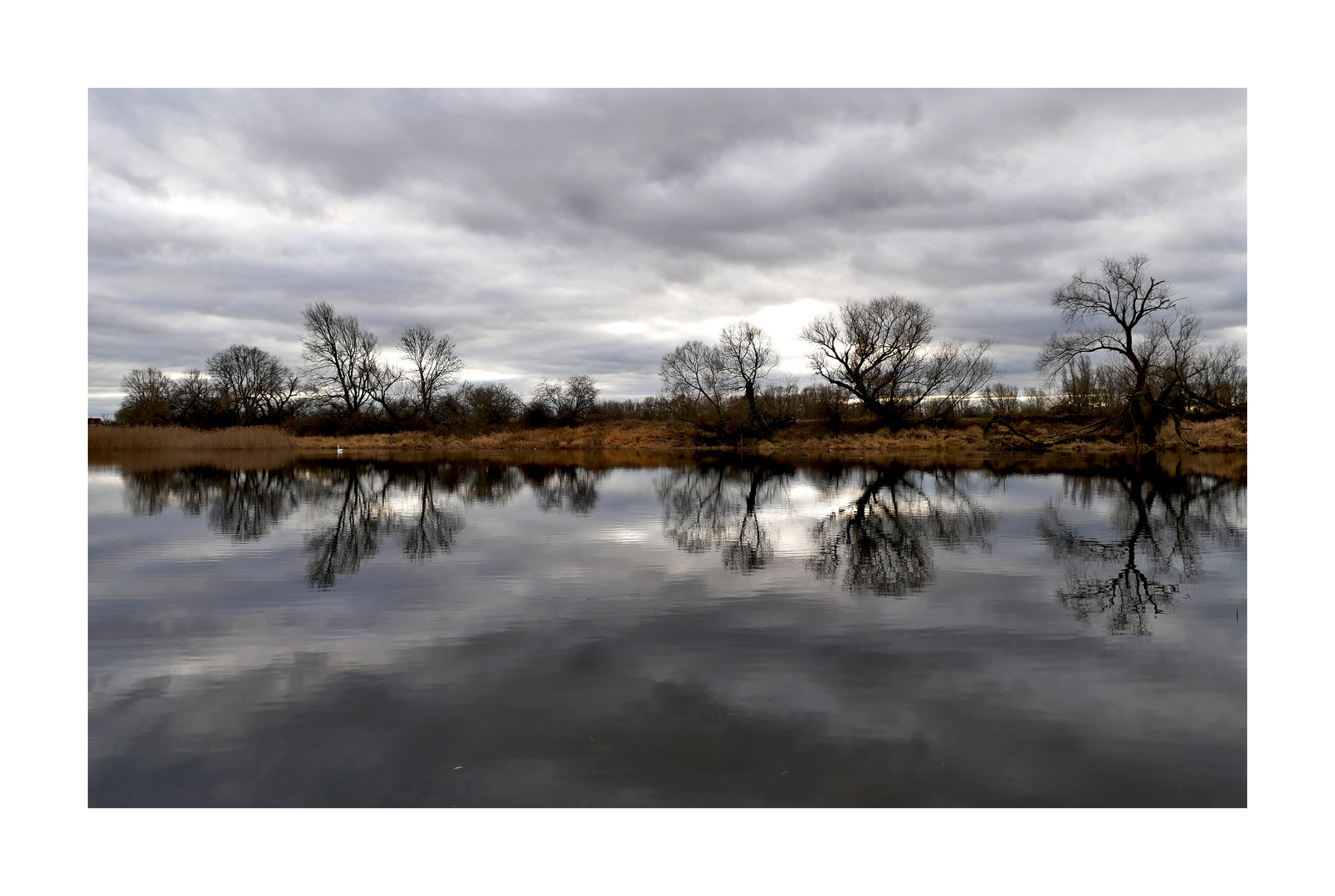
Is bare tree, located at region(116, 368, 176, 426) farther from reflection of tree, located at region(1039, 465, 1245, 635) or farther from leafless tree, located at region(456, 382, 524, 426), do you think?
reflection of tree, located at region(1039, 465, 1245, 635)

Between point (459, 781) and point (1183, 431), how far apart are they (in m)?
49.8

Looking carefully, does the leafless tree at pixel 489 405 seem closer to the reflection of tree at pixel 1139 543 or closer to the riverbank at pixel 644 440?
the riverbank at pixel 644 440

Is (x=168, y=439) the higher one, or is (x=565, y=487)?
(x=168, y=439)

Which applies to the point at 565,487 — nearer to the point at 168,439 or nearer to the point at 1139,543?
the point at 1139,543

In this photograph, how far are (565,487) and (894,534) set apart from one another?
13035 mm

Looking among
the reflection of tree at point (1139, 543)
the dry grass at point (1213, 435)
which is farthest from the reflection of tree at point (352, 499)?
the dry grass at point (1213, 435)

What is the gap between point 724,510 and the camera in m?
17.2

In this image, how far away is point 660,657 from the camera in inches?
249

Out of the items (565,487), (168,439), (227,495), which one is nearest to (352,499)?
(227,495)

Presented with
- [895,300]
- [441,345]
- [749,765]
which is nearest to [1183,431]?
[895,300]

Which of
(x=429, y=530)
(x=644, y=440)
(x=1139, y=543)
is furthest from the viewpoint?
(x=644, y=440)

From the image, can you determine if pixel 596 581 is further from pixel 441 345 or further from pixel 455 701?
pixel 441 345

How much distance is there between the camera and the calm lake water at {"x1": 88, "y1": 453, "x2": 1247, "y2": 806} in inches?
172

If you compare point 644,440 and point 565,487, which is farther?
point 644,440
